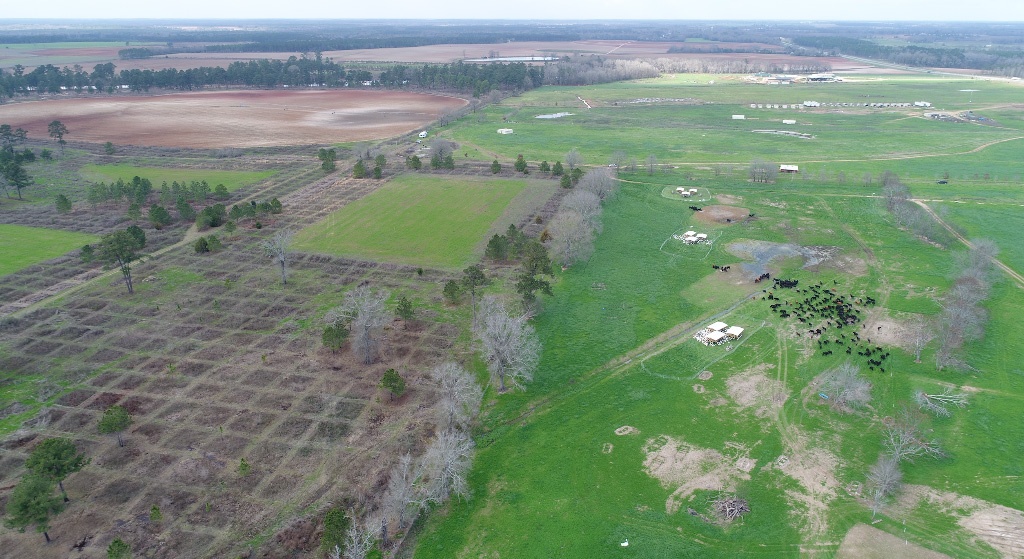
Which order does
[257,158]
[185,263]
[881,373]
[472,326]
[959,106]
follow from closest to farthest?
[881,373]
[472,326]
[185,263]
[257,158]
[959,106]

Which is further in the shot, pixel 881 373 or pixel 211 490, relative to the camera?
pixel 881 373

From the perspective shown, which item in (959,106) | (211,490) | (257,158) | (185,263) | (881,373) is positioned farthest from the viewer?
(959,106)

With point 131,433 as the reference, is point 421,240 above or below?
above

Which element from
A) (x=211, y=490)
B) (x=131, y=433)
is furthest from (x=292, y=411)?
(x=131, y=433)

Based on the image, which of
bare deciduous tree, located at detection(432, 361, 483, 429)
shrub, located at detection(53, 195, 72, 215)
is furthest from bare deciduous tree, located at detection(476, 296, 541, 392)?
shrub, located at detection(53, 195, 72, 215)

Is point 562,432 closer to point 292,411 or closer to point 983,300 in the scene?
point 292,411

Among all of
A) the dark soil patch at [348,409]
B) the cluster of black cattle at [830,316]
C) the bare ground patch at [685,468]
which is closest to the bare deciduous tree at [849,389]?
the cluster of black cattle at [830,316]

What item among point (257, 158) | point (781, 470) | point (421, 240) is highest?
point (257, 158)
